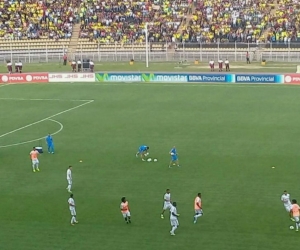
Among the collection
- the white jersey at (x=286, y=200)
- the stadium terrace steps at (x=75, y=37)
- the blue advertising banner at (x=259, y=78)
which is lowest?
the white jersey at (x=286, y=200)

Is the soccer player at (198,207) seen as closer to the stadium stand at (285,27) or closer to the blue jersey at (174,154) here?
the blue jersey at (174,154)

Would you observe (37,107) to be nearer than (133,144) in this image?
No

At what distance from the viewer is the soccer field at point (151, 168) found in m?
26.6

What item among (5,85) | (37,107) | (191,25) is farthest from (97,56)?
(37,107)

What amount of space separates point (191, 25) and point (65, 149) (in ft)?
162

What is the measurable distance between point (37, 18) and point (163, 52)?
1784cm

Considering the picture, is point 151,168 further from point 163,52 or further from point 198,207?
point 163,52

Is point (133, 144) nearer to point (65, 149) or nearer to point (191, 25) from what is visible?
point (65, 149)

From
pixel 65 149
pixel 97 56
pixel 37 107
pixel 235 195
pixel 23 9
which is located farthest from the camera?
pixel 23 9

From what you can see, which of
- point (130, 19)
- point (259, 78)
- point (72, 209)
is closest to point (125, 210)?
point (72, 209)

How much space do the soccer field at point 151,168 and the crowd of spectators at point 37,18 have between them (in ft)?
94.8

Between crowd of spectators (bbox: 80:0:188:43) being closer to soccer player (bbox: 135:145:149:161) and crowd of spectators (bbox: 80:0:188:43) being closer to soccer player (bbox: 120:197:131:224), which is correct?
soccer player (bbox: 135:145:149:161)

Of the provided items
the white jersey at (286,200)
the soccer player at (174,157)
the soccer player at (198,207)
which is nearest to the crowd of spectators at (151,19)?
the soccer player at (174,157)

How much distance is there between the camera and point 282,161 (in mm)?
36031
